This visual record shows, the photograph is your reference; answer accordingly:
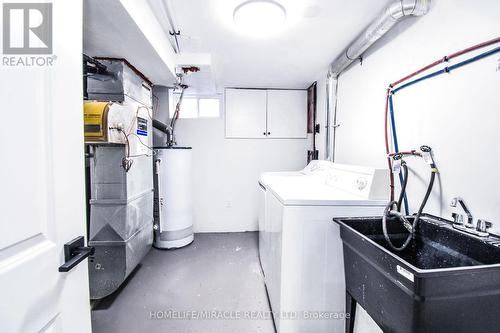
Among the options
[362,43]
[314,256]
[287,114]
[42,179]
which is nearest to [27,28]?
[42,179]

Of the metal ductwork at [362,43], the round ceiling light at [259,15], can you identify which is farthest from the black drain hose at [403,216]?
the round ceiling light at [259,15]


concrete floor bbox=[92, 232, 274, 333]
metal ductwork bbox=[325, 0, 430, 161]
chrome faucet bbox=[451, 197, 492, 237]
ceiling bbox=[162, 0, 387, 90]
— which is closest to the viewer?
chrome faucet bbox=[451, 197, 492, 237]

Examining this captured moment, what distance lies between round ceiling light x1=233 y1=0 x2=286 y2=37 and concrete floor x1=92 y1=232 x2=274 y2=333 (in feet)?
7.26

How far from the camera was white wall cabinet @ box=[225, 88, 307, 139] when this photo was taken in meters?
3.36

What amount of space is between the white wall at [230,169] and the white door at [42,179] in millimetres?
2624

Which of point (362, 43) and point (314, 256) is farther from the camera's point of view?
point (362, 43)

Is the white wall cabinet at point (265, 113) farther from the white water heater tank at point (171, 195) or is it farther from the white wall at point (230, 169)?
the white water heater tank at point (171, 195)

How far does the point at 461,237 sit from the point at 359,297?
1.82 feet

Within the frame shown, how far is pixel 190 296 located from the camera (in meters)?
1.97

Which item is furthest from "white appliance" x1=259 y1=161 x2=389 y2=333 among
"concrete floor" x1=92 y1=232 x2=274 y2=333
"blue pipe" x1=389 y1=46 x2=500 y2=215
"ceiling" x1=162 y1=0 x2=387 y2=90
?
"ceiling" x1=162 y1=0 x2=387 y2=90

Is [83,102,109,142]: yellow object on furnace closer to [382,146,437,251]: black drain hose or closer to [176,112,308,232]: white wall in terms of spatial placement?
[176,112,308,232]: white wall

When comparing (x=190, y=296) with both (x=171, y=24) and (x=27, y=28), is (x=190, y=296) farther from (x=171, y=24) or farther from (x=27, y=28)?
(x=171, y=24)

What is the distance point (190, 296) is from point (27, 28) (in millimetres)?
2079

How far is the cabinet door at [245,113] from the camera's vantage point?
3346mm
